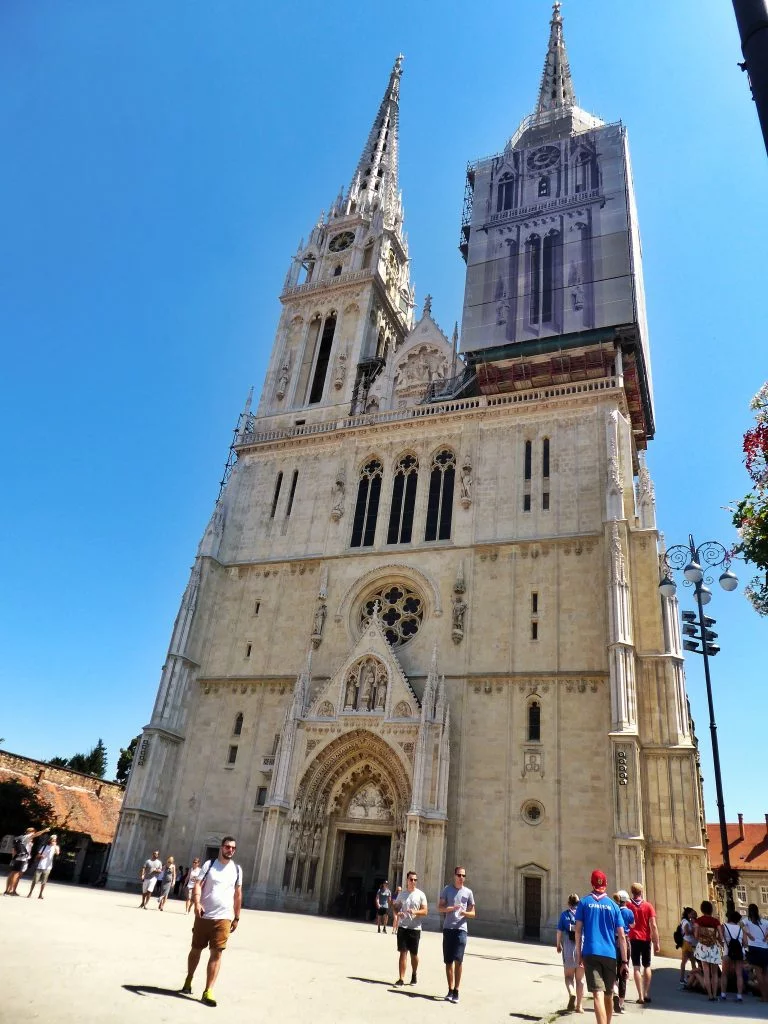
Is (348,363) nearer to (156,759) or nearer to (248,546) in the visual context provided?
(248,546)

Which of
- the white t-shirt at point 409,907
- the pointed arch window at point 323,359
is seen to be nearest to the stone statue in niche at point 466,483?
the pointed arch window at point 323,359

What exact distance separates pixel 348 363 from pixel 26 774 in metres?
23.4

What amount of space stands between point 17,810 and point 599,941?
27242 mm

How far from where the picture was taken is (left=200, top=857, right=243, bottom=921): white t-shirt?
21.1ft

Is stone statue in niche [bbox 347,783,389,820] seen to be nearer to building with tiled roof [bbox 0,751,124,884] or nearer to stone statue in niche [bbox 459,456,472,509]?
building with tiled roof [bbox 0,751,124,884]

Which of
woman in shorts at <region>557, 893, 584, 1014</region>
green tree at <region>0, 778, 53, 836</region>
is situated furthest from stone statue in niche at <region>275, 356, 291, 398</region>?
woman in shorts at <region>557, 893, 584, 1014</region>

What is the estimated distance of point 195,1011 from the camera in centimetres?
554

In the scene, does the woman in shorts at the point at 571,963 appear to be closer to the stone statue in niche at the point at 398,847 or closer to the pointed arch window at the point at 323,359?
the stone statue in niche at the point at 398,847


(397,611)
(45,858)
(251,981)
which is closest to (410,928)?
Result: (251,981)

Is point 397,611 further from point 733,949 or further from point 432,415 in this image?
point 733,949

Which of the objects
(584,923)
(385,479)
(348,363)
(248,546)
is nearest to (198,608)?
(248,546)

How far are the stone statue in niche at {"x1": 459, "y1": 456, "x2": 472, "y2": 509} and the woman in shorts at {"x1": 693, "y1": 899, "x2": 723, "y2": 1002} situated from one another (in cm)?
1832

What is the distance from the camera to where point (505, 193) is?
36.0m

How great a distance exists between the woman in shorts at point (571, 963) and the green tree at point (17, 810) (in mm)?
24656
